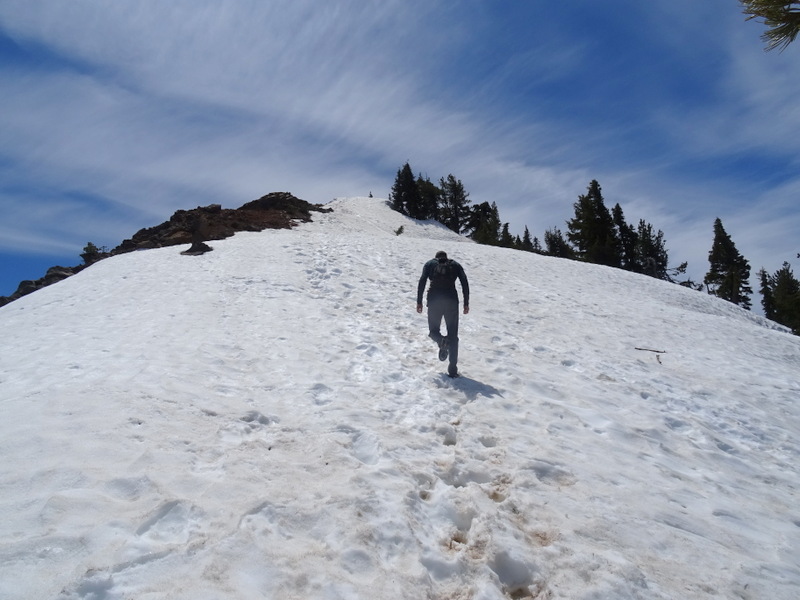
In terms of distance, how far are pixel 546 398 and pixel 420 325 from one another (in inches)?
180

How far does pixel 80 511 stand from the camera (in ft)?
12.3

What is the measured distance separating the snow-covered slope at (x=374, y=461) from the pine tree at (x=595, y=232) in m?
37.3

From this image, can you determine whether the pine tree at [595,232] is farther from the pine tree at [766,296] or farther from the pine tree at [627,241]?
the pine tree at [766,296]

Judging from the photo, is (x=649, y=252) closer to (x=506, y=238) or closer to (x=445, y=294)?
(x=506, y=238)

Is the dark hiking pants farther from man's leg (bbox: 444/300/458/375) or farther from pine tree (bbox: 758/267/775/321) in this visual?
pine tree (bbox: 758/267/775/321)

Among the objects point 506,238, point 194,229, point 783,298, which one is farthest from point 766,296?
point 194,229

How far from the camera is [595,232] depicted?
49469 millimetres

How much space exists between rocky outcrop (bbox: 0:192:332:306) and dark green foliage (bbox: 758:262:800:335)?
49371 mm

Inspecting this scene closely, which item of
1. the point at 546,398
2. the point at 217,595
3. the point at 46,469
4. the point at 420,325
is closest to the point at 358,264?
the point at 420,325

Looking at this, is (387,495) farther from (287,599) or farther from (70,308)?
(70,308)

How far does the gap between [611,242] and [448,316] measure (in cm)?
4401

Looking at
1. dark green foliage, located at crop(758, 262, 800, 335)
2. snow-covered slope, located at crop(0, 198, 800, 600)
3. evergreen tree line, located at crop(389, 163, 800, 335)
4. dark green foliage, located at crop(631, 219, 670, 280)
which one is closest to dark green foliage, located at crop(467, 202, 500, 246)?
evergreen tree line, located at crop(389, 163, 800, 335)

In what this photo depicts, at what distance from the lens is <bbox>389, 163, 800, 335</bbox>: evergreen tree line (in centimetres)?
4931

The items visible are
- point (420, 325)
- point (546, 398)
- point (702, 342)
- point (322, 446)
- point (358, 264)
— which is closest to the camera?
point (322, 446)
